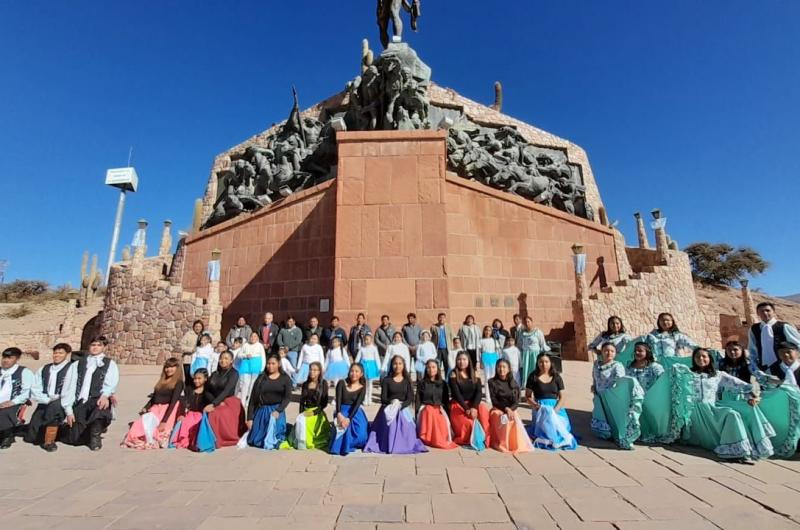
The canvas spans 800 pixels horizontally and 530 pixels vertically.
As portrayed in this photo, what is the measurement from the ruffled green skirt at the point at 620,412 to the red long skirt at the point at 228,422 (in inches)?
167

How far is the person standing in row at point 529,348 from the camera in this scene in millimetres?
6750

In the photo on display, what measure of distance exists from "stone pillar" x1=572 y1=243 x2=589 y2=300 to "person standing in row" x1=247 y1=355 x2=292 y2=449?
988 cm

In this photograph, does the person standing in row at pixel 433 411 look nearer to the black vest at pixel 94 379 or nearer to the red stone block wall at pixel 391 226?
the black vest at pixel 94 379

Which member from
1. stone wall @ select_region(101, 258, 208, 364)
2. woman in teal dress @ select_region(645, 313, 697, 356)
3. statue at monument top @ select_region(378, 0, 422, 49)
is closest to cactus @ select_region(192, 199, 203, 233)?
stone wall @ select_region(101, 258, 208, 364)

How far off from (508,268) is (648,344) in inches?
255

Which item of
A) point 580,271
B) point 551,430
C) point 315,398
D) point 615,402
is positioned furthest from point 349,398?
point 580,271

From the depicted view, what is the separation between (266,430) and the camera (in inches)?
170

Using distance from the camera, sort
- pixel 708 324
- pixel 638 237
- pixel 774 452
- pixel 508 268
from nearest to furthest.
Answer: pixel 774 452 → pixel 508 268 → pixel 708 324 → pixel 638 237

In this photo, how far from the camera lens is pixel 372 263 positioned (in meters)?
8.95

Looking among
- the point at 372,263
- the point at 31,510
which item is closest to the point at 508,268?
the point at 372,263

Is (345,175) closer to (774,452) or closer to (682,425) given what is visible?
(682,425)

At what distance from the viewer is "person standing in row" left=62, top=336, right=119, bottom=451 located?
171 inches

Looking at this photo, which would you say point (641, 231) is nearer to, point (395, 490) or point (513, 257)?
point (513, 257)

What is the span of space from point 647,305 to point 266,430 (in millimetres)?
14293
